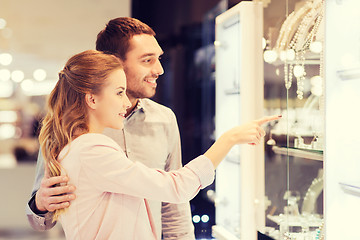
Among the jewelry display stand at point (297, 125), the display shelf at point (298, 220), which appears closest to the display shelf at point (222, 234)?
the jewelry display stand at point (297, 125)

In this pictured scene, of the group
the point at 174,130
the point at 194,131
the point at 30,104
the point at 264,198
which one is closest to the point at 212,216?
the point at 194,131

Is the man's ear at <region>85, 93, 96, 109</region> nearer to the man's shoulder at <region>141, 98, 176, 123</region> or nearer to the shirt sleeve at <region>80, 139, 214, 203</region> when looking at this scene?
the shirt sleeve at <region>80, 139, 214, 203</region>

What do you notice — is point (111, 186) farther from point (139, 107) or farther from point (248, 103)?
point (248, 103)

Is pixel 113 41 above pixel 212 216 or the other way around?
above

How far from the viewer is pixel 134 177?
1.40 metres

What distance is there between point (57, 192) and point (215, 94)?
84.5 inches

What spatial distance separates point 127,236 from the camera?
1439 millimetres

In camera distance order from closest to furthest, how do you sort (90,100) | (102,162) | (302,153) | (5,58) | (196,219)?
(102,162), (90,100), (302,153), (196,219), (5,58)

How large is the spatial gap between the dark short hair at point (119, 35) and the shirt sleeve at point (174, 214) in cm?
37

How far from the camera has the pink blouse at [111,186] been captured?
55.0 inches

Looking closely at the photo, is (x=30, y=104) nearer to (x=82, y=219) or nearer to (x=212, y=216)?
(x=212, y=216)

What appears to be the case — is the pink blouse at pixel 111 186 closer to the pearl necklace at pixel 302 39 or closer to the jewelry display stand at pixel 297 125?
the jewelry display stand at pixel 297 125

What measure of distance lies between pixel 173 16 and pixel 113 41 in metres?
2.64
